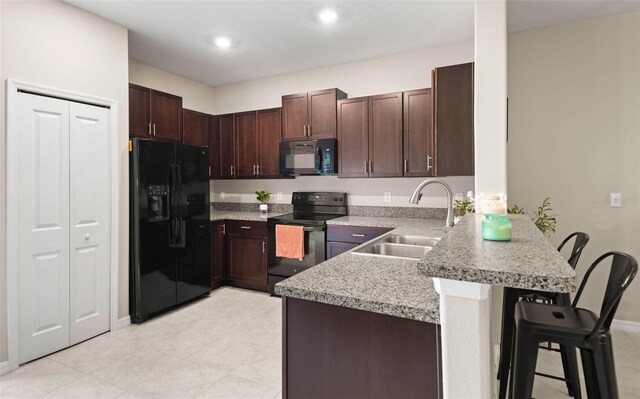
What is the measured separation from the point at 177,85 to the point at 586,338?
4.87 meters

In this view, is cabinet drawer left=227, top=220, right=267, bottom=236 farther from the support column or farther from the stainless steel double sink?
the support column

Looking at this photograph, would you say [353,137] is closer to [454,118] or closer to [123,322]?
[454,118]

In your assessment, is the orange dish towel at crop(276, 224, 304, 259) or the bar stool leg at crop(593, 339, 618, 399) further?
the orange dish towel at crop(276, 224, 304, 259)

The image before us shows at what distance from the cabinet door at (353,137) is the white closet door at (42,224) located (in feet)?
8.34

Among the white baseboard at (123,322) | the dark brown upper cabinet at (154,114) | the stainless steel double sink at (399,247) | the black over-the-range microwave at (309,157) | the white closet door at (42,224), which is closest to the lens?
the stainless steel double sink at (399,247)

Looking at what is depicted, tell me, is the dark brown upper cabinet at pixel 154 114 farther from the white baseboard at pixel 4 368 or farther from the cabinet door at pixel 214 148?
the white baseboard at pixel 4 368

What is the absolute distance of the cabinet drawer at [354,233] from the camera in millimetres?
3457

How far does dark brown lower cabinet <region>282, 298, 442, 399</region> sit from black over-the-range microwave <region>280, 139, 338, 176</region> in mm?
2730

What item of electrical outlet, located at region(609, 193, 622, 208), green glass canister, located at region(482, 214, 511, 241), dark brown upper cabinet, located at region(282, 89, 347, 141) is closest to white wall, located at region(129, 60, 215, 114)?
dark brown upper cabinet, located at region(282, 89, 347, 141)

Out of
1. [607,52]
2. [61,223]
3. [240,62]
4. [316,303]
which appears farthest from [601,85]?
[61,223]

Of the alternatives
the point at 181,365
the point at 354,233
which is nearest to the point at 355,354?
the point at 181,365

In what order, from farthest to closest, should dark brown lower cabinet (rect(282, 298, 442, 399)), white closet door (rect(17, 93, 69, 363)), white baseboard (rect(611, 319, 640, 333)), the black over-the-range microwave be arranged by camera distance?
the black over-the-range microwave, white baseboard (rect(611, 319, 640, 333)), white closet door (rect(17, 93, 69, 363)), dark brown lower cabinet (rect(282, 298, 442, 399))

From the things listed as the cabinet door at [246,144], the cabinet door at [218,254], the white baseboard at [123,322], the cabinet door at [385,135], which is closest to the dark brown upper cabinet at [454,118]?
the cabinet door at [385,135]

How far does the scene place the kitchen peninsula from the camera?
3.27 ft
